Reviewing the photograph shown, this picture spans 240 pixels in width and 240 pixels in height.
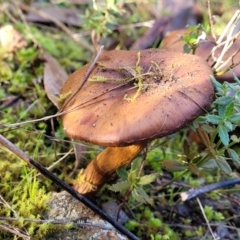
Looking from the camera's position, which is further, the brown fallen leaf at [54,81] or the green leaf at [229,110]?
the brown fallen leaf at [54,81]

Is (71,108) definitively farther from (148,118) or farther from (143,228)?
(143,228)

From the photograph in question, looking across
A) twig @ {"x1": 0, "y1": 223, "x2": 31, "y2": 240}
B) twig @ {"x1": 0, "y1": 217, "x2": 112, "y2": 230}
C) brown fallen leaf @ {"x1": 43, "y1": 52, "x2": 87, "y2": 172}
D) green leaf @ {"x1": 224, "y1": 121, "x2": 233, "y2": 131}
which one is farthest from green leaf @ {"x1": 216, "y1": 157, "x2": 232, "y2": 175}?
twig @ {"x1": 0, "y1": 223, "x2": 31, "y2": 240}

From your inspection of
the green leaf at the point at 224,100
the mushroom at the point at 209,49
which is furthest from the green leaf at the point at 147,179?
the mushroom at the point at 209,49

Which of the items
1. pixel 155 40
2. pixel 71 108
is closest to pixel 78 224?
pixel 71 108

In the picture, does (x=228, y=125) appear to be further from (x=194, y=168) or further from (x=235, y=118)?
(x=194, y=168)

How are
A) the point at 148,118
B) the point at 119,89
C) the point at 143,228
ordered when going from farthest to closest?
the point at 143,228 < the point at 119,89 < the point at 148,118

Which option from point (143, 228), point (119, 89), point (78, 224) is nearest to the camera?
point (119, 89)

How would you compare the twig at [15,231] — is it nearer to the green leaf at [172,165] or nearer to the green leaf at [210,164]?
the green leaf at [172,165]
